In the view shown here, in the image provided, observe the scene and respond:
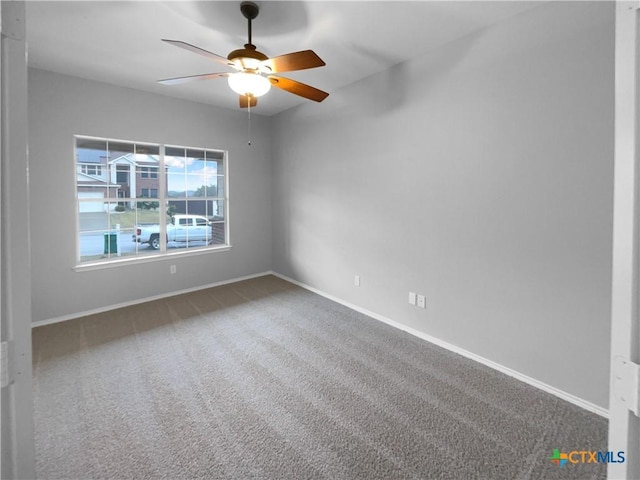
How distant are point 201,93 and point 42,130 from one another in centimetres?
168

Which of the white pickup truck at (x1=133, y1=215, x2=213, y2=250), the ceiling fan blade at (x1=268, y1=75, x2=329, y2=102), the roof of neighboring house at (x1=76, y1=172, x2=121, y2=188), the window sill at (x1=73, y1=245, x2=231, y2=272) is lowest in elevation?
the window sill at (x1=73, y1=245, x2=231, y2=272)

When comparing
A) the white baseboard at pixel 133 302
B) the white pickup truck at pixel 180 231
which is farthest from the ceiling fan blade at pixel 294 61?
the white baseboard at pixel 133 302

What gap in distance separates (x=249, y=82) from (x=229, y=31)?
2.06 feet

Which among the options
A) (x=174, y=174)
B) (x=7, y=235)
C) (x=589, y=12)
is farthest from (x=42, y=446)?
(x=589, y=12)

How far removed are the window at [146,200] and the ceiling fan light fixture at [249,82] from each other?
2.28 m

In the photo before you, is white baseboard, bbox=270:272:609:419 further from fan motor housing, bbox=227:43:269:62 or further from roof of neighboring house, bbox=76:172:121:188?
roof of neighboring house, bbox=76:172:121:188

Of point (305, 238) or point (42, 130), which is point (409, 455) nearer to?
point (305, 238)

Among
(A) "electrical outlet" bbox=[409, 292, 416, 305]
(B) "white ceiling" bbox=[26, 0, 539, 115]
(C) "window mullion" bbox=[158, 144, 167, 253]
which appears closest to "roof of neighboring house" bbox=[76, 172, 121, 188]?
(C) "window mullion" bbox=[158, 144, 167, 253]

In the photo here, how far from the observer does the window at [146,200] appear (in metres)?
3.50

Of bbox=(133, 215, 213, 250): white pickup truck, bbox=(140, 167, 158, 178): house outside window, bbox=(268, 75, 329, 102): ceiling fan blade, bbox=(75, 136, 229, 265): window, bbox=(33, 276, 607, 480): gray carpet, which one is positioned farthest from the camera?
bbox=(133, 215, 213, 250): white pickup truck

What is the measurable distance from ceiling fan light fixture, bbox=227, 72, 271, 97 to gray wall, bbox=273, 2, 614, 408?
1.45 metres

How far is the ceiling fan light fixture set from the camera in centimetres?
212

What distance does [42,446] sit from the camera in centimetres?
166

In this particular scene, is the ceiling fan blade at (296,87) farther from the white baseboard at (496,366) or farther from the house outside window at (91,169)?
the house outside window at (91,169)
